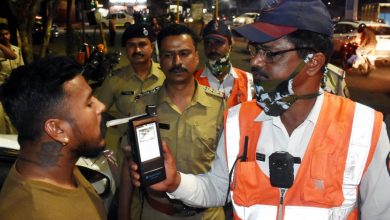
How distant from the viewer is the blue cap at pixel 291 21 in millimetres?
2199

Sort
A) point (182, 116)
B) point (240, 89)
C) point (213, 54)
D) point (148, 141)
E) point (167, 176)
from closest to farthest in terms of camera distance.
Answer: point (148, 141), point (167, 176), point (182, 116), point (240, 89), point (213, 54)

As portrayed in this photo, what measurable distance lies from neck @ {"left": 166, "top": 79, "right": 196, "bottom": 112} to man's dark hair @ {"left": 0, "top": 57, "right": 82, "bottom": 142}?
137cm

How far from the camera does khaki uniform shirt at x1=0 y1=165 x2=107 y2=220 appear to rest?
1.74m

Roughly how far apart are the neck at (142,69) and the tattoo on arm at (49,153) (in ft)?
9.61

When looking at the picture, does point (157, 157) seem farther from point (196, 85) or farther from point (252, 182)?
point (196, 85)

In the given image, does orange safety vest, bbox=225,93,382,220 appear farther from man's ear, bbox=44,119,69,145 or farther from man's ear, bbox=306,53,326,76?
man's ear, bbox=44,119,69,145

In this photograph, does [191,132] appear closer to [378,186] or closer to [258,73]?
[258,73]

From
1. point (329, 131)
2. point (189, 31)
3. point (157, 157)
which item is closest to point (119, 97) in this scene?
point (189, 31)

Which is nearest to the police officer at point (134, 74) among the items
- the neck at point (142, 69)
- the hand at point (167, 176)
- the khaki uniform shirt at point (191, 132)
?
the neck at point (142, 69)

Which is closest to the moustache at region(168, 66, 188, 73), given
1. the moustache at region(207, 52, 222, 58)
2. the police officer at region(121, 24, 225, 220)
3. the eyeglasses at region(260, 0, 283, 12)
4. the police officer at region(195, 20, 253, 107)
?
the police officer at region(121, 24, 225, 220)

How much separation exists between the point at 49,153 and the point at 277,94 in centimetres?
119

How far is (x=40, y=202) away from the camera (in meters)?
1.80

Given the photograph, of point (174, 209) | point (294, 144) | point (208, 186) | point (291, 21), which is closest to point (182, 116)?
point (174, 209)

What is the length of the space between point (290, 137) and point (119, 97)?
2.69 m
